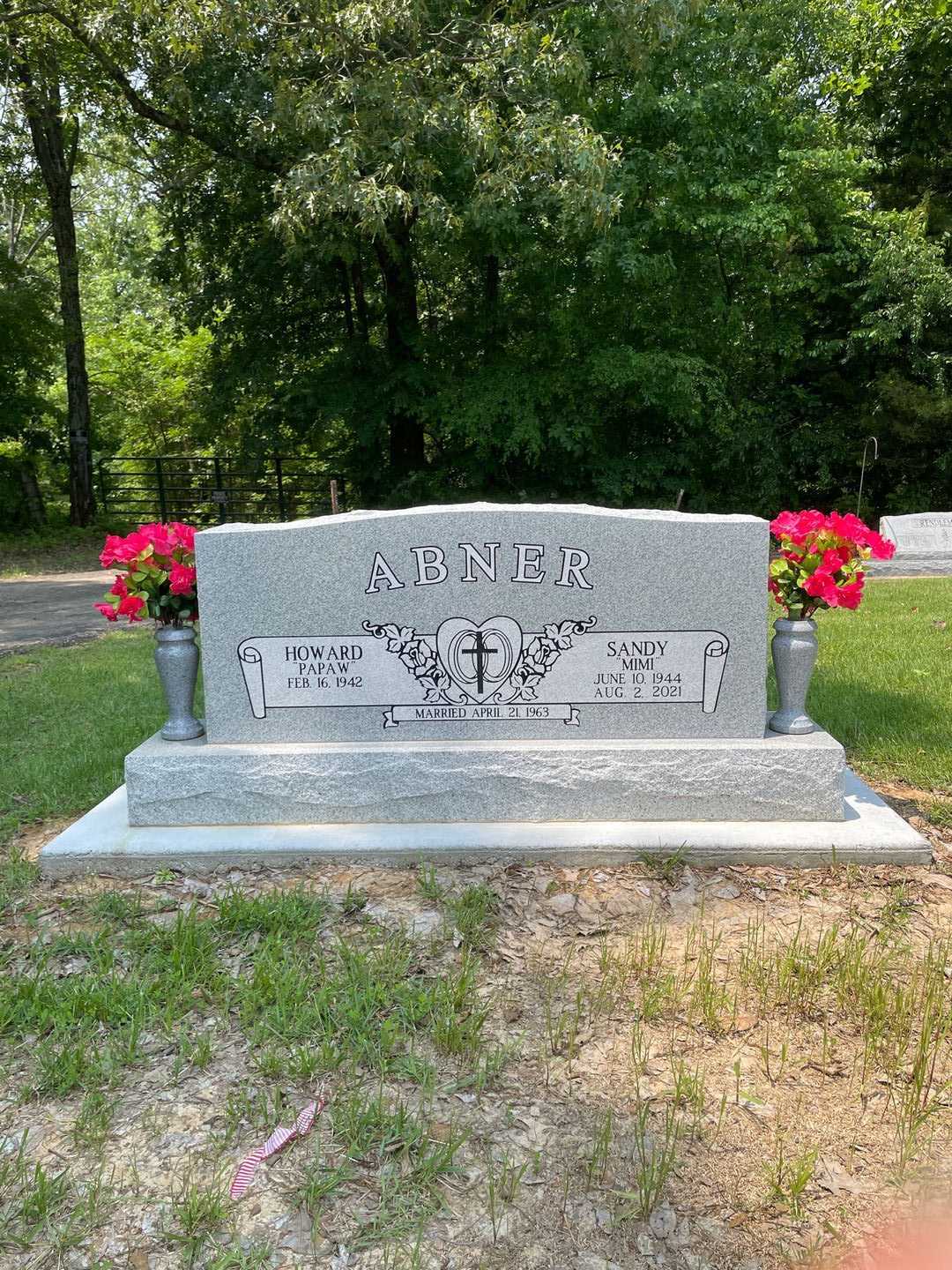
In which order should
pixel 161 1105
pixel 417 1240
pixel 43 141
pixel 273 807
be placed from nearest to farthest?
pixel 417 1240 → pixel 161 1105 → pixel 273 807 → pixel 43 141

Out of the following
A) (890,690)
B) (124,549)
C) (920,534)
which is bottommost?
(890,690)

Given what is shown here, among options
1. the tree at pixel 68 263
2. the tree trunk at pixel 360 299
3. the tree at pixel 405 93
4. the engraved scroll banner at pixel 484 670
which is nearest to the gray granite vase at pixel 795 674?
the engraved scroll banner at pixel 484 670

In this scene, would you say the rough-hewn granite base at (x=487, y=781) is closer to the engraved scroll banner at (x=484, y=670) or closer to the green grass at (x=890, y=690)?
the engraved scroll banner at (x=484, y=670)

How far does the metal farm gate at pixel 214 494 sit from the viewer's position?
18.6m

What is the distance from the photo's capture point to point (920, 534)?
12.6m

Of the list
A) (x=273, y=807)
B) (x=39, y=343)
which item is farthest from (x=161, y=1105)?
(x=39, y=343)

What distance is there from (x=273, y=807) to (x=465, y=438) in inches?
496

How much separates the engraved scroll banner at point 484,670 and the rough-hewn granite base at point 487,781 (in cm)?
16

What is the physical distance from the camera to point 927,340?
1755 cm

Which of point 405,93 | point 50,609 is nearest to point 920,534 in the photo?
point 405,93

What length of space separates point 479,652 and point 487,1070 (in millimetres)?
1732

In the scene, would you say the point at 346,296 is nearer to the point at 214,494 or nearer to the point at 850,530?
the point at 214,494

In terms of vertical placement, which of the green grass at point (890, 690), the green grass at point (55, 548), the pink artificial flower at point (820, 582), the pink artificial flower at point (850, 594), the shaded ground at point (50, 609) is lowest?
the shaded ground at point (50, 609)

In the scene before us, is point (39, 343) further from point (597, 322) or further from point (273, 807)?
point (273, 807)
